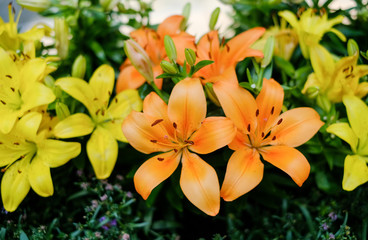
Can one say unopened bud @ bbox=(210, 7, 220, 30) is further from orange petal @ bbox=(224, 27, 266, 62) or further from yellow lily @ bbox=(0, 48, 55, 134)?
yellow lily @ bbox=(0, 48, 55, 134)

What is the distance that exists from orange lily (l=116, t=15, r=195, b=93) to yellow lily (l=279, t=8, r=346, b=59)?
24cm

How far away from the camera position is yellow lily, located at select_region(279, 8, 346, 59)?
87 centimetres

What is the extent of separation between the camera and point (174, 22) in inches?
36.4

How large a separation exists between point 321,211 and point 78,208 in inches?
22.7

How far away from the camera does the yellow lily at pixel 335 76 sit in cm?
81

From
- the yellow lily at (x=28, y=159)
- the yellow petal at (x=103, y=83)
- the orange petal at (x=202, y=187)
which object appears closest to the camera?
the orange petal at (x=202, y=187)

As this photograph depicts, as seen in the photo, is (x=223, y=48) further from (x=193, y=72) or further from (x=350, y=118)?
(x=350, y=118)

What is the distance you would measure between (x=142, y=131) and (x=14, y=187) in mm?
292

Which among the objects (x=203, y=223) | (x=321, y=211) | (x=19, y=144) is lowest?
(x=203, y=223)

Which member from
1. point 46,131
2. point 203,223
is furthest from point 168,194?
point 46,131

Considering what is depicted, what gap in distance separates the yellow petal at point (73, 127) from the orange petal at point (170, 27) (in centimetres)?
28

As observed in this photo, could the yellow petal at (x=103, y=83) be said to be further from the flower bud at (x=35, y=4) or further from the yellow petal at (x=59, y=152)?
the flower bud at (x=35, y=4)

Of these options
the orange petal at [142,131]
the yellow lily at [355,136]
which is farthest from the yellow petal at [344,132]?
the orange petal at [142,131]

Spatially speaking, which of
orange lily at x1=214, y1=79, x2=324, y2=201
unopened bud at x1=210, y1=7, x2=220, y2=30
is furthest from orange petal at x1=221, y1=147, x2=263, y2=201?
unopened bud at x1=210, y1=7, x2=220, y2=30
